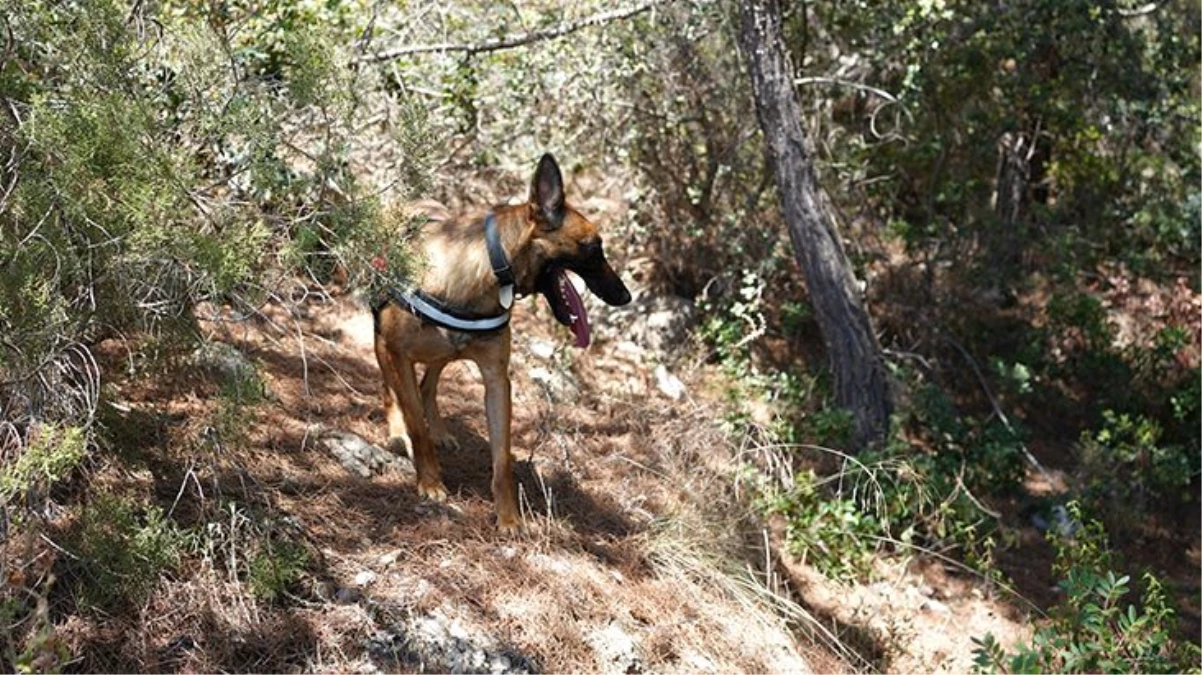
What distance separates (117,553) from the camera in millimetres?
4977

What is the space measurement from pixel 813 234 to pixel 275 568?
185 inches

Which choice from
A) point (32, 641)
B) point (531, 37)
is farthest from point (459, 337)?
point (531, 37)

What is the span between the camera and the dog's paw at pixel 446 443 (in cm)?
720

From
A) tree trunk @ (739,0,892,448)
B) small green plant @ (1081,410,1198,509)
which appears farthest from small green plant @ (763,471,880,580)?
small green plant @ (1081,410,1198,509)

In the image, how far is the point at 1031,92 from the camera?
10.6m

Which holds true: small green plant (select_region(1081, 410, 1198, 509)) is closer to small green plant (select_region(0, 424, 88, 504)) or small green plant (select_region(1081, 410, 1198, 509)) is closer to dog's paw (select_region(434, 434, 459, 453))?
dog's paw (select_region(434, 434, 459, 453))

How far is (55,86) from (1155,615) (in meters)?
5.39

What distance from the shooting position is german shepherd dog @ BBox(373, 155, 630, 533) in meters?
6.11

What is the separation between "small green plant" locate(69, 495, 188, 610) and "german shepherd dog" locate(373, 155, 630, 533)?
145cm

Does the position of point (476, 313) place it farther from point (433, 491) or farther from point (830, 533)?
point (830, 533)

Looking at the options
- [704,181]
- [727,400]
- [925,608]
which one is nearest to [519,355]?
[727,400]

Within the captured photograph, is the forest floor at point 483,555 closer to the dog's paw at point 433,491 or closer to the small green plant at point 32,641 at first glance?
the dog's paw at point 433,491

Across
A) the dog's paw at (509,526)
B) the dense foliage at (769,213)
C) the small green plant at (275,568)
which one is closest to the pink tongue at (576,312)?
the dog's paw at (509,526)

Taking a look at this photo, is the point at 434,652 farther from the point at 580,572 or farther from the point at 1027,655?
the point at 1027,655
